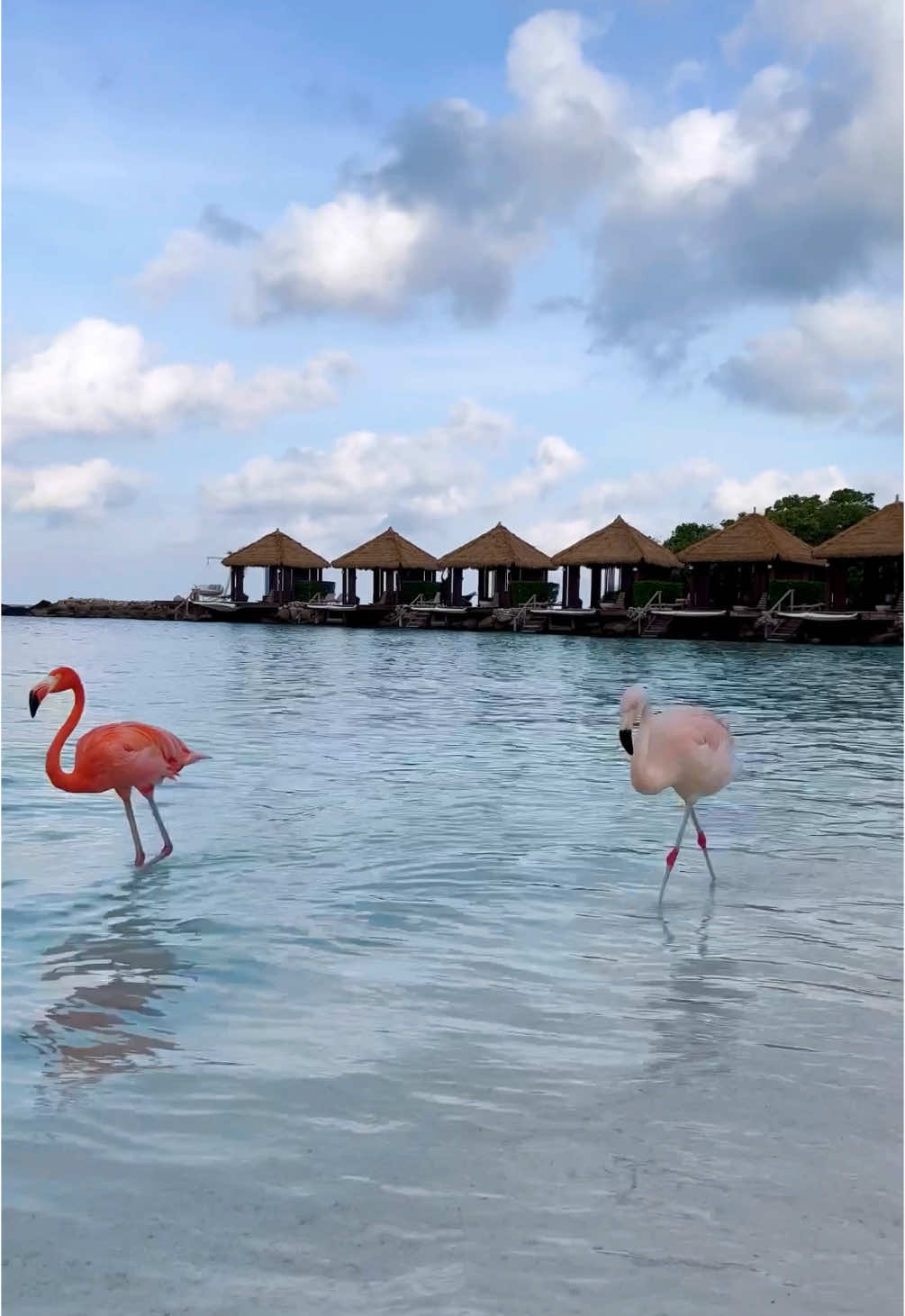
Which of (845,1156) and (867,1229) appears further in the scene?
(845,1156)

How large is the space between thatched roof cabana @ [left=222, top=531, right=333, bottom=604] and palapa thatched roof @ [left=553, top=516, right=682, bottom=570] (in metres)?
13.9

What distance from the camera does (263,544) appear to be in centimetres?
6500

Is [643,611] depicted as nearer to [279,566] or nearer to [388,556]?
[388,556]

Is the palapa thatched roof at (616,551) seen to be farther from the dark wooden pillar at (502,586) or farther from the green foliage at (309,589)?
the green foliage at (309,589)

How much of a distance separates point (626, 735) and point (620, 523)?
48.5 meters

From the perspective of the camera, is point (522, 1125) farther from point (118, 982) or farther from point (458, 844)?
point (458, 844)


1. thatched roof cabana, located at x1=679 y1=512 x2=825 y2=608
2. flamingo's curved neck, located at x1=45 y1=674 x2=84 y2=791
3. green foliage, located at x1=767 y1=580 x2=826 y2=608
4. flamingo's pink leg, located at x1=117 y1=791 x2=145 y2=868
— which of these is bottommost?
flamingo's pink leg, located at x1=117 y1=791 x2=145 y2=868

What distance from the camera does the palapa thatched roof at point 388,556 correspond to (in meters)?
60.2

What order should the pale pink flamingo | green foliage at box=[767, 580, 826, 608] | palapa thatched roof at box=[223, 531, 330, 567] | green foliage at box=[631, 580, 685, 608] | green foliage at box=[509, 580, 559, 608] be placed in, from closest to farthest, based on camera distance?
the pale pink flamingo → green foliage at box=[767, 580, 826, 608] → green foliage at box=[631, 580, 685, 608] → green foliage at box=[509, 580, 559, 608] → palapa thatched roof at box=[223, 531, 330, 567]

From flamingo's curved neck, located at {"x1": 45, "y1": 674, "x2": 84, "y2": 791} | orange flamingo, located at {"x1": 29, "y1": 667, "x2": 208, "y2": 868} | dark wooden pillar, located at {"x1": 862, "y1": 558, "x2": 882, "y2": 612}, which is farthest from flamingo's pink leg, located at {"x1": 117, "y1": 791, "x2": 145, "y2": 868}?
dark wooden pillar, located at {"x1": 862, "y1": 558, "x2": 882, "y2": 612}

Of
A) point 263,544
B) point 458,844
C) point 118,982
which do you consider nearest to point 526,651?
point 263,544

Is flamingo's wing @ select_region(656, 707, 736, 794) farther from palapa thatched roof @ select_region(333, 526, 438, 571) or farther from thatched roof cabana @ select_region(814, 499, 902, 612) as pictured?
palapa thatched roof @ select_region(333, 526, 438, 571)

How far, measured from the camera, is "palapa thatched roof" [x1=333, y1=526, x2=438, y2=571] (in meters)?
60.2

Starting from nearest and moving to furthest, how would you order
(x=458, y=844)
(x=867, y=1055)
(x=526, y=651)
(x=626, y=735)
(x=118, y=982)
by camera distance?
(x=867, y=1055) → (x=118, y=982) → (x=626, y=735) → (x=458, y=844) → (x=526, y=651)
